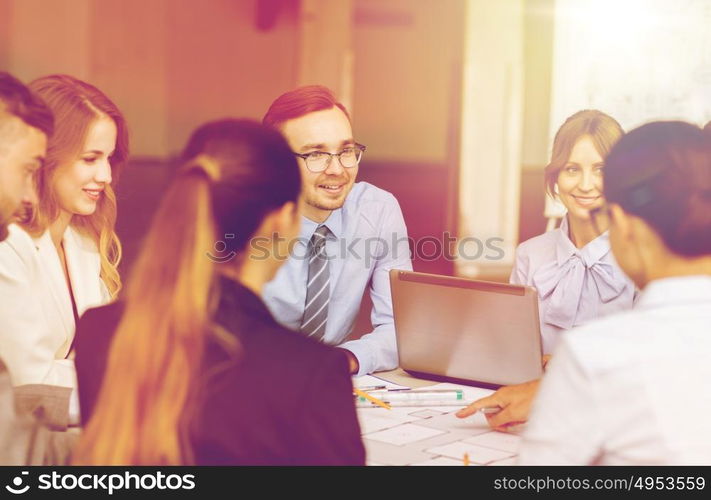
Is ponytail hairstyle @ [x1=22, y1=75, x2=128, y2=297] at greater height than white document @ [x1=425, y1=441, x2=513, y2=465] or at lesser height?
greater

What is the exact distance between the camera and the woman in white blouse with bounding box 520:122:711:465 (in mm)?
1190

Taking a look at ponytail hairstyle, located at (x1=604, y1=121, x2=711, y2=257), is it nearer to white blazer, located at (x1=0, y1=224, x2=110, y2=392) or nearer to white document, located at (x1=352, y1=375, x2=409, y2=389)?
white document, located at (x1=352, y1=375, x2=409, y2=389)

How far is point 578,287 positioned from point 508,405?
3.10 ft

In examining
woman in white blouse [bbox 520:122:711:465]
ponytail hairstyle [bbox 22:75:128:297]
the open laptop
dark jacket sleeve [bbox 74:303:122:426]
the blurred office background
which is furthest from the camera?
the blurred office background

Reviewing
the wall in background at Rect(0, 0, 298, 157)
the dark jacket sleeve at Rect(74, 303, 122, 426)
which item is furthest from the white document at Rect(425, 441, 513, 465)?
the wall in background at Rect(0, 0, 298, 157)

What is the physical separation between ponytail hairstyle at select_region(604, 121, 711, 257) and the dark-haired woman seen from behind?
498 millimetres

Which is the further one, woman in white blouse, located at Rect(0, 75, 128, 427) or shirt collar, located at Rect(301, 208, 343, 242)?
shirt collar, located at Rect(301, 208, 343, 242)

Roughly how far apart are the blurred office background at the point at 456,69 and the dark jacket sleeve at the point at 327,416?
273 centimetres

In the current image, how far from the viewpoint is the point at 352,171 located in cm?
272

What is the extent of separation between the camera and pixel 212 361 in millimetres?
1240

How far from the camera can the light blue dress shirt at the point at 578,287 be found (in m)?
2.67

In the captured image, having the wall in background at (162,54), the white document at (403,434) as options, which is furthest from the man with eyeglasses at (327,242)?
the wall in background at (162,54)

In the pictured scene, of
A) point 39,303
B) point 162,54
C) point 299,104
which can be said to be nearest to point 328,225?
point 299,104

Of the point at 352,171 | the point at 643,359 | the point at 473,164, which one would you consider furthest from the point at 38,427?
the point at 473,164
